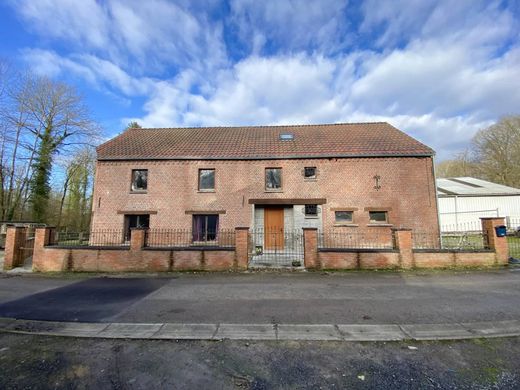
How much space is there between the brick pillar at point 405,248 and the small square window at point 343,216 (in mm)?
4783

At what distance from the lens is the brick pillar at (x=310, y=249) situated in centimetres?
995

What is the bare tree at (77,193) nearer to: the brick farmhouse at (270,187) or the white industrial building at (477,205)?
the brick farmhouse at (270,187)

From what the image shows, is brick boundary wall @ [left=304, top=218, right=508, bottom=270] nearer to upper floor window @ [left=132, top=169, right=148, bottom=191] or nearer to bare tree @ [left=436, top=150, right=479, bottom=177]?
upper floor window @ [left=132, top=169, right=148, bottom=191]

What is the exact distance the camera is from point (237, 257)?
10016 mm

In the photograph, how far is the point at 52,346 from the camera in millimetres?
4340

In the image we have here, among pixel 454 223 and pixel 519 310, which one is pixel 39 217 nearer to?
pixel 519 310

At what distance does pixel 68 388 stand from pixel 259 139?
15709 millimetres

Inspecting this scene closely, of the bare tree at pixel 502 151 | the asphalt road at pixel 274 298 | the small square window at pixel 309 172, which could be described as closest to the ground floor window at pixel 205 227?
the asphalt road at pixel 274 298

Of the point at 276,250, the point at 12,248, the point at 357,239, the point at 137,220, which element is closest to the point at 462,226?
the point at 357,239

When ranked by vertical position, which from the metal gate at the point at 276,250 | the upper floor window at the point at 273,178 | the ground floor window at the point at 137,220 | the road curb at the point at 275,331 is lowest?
the road curb at the point at 275,331

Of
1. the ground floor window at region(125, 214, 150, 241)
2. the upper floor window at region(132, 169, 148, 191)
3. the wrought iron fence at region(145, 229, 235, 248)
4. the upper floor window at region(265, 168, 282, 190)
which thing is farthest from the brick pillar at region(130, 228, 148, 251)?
the upper floor window at region(265, 168, 282, 190)

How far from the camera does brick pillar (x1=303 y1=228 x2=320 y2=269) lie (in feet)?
32.7

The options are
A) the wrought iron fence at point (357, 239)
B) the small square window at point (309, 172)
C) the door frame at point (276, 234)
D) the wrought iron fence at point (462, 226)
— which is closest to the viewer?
the wrought iron fence at point (357, 239)

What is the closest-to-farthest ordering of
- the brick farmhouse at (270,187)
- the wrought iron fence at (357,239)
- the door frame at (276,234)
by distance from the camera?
the wrought iron fence at (357,239), the door frame at (276,234), the brick farmhouse at (270,187)
